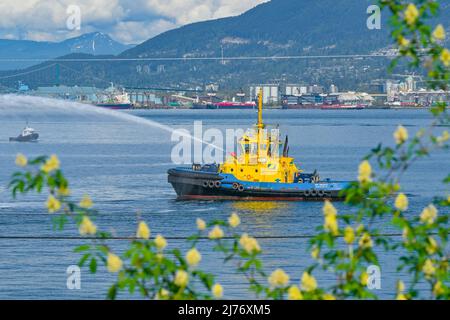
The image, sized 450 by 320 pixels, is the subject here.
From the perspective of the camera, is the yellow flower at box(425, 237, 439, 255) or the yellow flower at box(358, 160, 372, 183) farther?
the yellow flower at box(425, 237, 439, 255)

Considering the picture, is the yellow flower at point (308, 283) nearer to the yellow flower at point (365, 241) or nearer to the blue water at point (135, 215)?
the yellow flower at point (365, 241)

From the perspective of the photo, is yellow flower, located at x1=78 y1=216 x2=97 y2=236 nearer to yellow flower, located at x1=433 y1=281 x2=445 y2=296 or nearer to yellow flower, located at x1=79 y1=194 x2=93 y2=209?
yellow flower, located at x1=79 y1=194 x2=93 y2=209

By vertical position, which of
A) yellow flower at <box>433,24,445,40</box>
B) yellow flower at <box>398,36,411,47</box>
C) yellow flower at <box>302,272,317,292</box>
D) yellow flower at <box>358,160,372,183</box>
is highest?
yellow flower at <box>433,24,445,40</box>

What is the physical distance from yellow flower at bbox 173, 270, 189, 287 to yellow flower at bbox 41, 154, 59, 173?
3.61 ft

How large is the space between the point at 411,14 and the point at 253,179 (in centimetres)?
4843

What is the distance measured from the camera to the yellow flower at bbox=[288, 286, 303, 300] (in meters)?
8.33

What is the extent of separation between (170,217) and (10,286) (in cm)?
1799

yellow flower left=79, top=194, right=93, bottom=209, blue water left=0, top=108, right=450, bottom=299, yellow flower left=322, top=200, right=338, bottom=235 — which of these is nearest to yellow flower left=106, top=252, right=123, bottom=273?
yellow flower left=79, top=194, right=93, bottom=209

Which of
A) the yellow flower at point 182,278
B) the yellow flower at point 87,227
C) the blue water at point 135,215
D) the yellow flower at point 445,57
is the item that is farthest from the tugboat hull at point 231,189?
the yellow flower at point 87,227

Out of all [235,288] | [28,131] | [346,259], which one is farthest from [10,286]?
[28,131]

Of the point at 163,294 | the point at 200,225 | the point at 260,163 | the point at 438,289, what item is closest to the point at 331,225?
the point at 200,225

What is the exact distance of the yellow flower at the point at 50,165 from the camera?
8.16 metres

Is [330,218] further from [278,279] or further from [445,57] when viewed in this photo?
[445,57]

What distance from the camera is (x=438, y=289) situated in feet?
28.8
